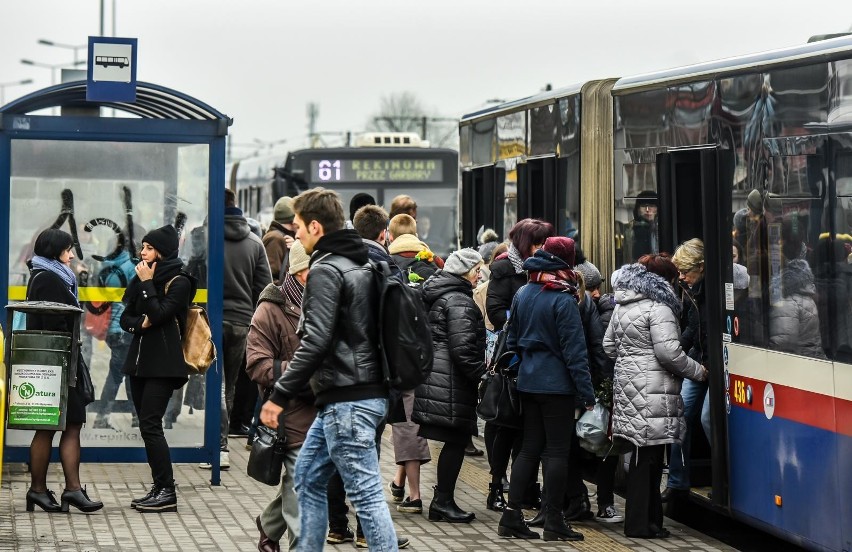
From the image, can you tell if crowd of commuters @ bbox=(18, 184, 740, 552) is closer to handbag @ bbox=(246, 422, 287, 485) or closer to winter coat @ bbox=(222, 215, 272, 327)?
handbag @ bbox=(246, 422, 287, 485)

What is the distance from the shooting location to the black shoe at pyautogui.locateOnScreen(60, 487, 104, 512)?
28.3 ft

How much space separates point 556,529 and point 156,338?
251 cm

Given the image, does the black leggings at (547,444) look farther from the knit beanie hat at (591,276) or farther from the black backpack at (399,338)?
the black backpack at (399,338)

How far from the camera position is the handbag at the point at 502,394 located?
27.0 ft

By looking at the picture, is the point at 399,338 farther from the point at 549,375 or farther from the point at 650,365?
the point at 650,365

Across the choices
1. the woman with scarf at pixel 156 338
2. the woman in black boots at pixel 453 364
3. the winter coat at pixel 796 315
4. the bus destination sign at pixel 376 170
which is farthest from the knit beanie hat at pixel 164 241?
the bus destination sign at pixel 376 170

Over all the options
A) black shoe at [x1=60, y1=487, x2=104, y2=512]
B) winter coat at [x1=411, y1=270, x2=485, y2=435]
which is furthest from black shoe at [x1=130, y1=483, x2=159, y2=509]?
winter coat at [x1=411, y1=270, x2=485, y2=435]

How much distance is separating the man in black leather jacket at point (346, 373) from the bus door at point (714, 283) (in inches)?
107

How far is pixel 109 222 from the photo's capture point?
9.82 metres

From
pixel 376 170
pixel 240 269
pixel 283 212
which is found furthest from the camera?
pixel 376 170

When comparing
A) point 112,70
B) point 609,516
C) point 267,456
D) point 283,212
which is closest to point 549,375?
point 609,516

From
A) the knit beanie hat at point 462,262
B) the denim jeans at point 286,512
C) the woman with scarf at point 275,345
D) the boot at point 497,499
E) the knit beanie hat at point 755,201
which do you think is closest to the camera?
the denim jeans at point 286,512

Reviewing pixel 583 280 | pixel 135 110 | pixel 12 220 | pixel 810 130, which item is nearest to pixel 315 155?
pixel 135 110

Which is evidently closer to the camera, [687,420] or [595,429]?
[595,429]
